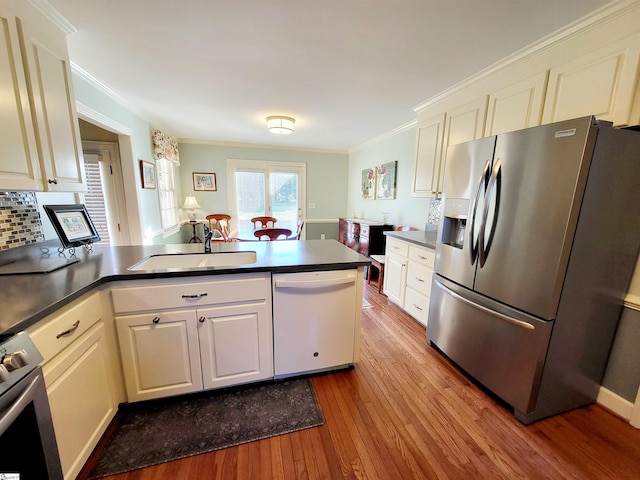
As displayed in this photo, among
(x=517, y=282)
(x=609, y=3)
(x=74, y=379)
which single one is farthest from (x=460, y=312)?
(x=74, y=379)

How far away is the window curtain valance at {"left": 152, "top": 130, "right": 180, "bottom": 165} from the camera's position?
11.7 ft

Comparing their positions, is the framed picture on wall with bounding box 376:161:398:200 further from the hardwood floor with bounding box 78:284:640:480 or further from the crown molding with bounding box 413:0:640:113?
the hardwood floor with bounding box 78:284:640:480

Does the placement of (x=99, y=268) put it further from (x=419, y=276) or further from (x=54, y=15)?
(x=419, y=276)

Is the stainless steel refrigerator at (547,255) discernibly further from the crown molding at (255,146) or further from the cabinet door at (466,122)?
the crown molding at (255,146)

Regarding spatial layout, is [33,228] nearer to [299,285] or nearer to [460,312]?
[299,285]

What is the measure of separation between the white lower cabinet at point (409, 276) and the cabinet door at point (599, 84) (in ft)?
4.30

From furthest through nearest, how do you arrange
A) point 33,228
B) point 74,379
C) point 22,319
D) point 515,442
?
point 33,228 < point 515,442 < point 74,379 < point 22,319

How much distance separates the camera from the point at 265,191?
5.38 meters

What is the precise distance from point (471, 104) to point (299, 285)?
2.20m

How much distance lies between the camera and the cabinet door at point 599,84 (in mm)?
1275

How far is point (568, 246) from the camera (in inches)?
49.5

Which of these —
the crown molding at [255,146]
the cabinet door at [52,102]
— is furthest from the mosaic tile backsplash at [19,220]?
the crown molding at [255,146]

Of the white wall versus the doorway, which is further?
the doorway

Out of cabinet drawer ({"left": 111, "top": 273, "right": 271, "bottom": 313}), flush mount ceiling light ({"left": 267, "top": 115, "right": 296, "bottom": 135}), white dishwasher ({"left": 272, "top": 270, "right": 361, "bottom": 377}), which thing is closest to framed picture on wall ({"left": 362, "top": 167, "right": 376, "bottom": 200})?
flush mount ceiling light ({"left": 267, "top": 115, "right": 296, "bottom": 135})
